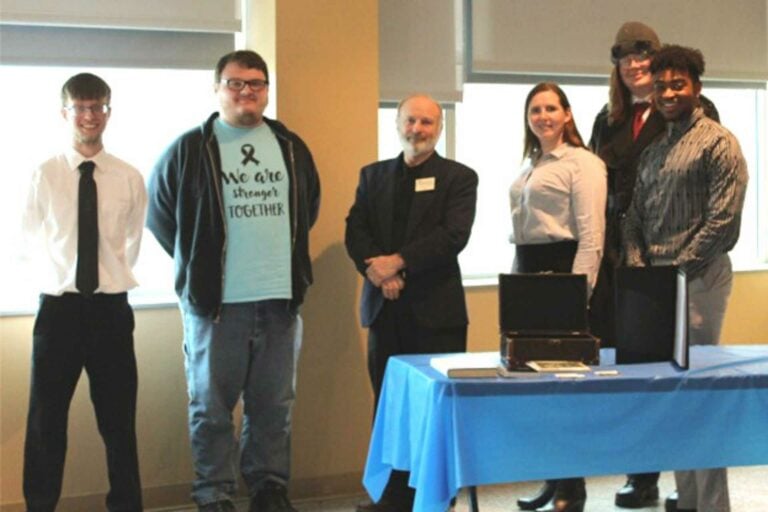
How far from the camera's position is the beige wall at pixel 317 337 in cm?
412

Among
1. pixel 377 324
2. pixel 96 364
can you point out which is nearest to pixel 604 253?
pixel 377 324

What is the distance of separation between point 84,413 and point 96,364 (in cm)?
51

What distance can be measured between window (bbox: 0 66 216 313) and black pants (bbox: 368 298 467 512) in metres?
0.92

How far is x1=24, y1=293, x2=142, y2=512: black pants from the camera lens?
3555mm

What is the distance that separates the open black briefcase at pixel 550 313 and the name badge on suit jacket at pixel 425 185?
37.8 inches

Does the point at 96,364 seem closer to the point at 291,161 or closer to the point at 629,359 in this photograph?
the point at 291,161

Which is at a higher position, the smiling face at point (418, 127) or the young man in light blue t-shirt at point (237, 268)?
the smiling face at point (418, 127)

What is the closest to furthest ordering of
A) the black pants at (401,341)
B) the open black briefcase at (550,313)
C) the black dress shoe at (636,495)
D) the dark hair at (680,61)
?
the open black briefcase at (550,313) → the dark hair at (680,61) → the black pants at (401,341) → the black dress shoe at (636,495)

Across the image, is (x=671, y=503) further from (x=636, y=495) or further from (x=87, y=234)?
(x=87, y=234)


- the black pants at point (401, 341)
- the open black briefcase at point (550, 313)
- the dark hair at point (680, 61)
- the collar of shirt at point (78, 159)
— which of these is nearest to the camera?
the open black briefcase at point (550, 313)

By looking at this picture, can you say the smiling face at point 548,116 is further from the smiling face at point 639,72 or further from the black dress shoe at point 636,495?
the black dress shoe at point 636,495

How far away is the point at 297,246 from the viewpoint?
385 centimetres

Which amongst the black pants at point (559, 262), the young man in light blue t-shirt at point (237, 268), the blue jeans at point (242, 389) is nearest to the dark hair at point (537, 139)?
the black pants at point (559, 262)

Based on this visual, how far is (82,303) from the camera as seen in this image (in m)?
3.57
